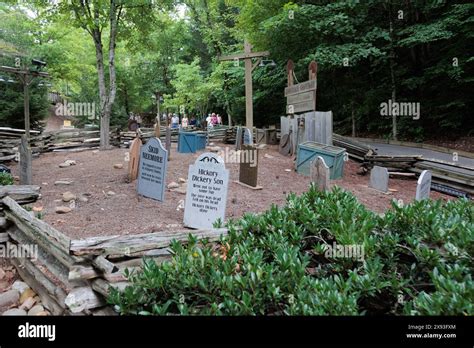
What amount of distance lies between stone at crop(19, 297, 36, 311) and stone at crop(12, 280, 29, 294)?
0.31 m

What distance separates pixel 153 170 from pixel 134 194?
0.82 m

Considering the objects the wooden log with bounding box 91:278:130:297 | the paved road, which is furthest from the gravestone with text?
the paved road

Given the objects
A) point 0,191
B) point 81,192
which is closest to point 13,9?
point 81,192

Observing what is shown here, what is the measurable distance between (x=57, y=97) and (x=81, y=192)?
130 ft

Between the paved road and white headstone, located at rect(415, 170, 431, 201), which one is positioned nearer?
white headstone, located at rect(415, 170, 431, 201)

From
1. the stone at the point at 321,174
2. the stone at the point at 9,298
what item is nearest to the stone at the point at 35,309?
the stone at the point at 9,298

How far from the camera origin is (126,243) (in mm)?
3244

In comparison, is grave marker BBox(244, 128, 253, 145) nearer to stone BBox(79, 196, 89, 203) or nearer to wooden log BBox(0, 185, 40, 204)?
stone BBox(79, 196, 89, 203)

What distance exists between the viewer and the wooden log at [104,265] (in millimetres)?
2805

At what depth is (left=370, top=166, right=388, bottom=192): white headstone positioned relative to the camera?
386 inches

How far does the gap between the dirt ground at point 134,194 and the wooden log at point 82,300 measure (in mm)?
2764

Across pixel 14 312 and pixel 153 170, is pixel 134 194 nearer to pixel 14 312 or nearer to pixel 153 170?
pixel 153 170

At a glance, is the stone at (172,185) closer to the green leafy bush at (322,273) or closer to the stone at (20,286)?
the stone at (20,286)

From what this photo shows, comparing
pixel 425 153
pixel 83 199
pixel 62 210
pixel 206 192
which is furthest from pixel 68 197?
pixel 425 153
